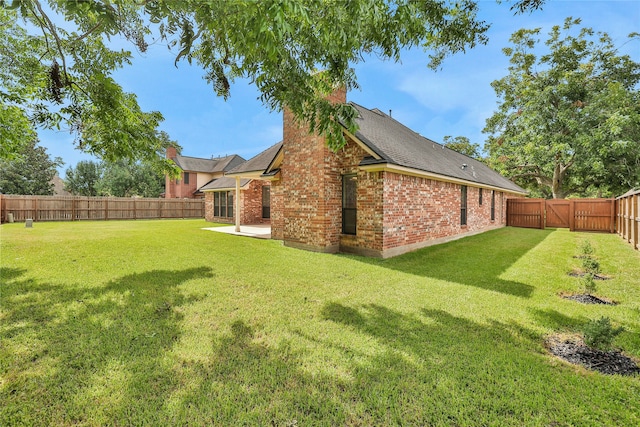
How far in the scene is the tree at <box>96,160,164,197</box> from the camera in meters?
39.5

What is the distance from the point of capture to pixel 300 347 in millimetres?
3393

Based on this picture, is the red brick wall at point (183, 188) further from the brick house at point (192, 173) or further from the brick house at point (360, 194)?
the brick house at point (360, 194)

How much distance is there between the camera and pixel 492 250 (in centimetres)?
1005

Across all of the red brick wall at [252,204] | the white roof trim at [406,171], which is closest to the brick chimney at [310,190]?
the white roof trim at [406,171]

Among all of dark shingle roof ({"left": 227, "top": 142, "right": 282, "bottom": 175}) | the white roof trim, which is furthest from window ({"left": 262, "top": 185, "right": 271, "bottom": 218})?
the white roof trim

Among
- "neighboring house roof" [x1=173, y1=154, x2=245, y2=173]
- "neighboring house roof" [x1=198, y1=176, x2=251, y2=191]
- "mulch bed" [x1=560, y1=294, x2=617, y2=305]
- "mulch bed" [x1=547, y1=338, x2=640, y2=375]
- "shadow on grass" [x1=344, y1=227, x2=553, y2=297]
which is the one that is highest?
"neighboring house roof" [x1=173, y1=154, x2=245, y2=173]

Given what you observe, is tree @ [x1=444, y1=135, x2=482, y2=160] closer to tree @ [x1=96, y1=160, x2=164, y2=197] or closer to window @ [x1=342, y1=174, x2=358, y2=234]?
window @ [x1=342, y1=174, x2=358, y2=234]

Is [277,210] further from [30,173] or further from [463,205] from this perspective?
[30,173]

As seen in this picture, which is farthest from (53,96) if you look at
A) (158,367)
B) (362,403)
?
(362,403)

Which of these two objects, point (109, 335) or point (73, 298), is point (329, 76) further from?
point (73, 298)

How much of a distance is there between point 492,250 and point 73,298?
11757 mm

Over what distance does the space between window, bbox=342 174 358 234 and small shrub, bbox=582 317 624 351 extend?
6.33 metres

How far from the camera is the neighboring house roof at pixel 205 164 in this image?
33.0 meters

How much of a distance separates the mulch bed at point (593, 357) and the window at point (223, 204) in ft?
64.1
